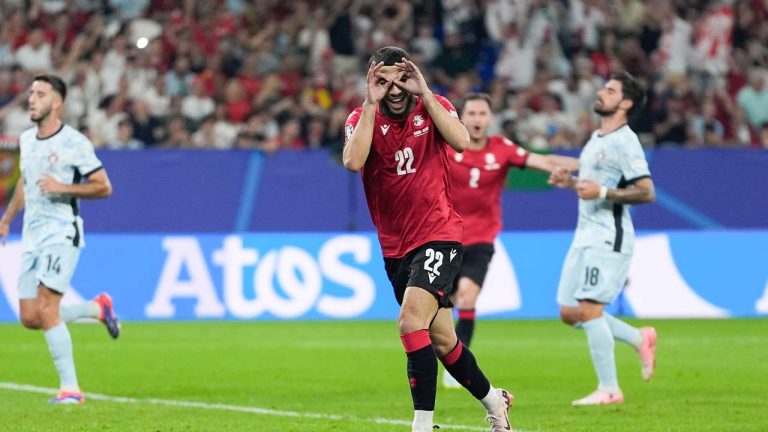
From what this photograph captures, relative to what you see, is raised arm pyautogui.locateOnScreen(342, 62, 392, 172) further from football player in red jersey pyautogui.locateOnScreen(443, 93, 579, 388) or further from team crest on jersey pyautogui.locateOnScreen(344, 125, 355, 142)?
football player in red jersey pyautogui.locateOnScreen(443, 93, 579, 388)

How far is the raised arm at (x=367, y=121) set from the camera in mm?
7422

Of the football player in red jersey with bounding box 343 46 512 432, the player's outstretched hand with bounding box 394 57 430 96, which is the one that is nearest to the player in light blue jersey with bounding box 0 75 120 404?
the football player in red jersey with bounding box 343 46 512 432

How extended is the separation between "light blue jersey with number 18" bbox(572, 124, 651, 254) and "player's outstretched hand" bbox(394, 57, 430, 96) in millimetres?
3297

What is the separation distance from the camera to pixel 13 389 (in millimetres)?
11359

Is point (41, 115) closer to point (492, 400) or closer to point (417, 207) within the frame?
point (417, 207)

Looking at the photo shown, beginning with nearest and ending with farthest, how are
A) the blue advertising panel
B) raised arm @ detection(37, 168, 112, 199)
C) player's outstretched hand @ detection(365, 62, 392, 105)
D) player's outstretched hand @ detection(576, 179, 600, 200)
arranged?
player's outstretched hand @ detection(365, 62, 392, 105) < player's outstretched hand @ detection(576, 179, 600, 200) < raised arm @ detection(37, 168, 112, 199) < the blue advertising panel

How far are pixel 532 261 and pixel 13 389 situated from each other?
8367 mm

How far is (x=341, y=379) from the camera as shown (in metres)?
12.2

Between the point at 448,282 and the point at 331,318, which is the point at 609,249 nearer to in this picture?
the point at 448,282

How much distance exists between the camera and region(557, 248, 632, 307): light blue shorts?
10445mm

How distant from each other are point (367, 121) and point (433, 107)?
37 centimetres

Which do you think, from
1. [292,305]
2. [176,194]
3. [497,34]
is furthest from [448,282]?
[497,34]

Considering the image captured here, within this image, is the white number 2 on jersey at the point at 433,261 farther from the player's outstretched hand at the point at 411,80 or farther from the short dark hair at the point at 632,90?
the short dark hair at the point at 632,90

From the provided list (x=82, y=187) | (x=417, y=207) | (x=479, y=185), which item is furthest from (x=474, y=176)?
(x=417, y=207)
